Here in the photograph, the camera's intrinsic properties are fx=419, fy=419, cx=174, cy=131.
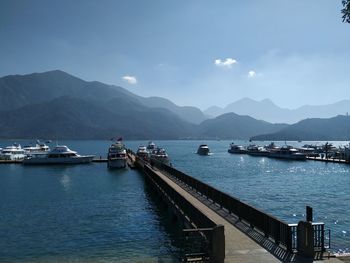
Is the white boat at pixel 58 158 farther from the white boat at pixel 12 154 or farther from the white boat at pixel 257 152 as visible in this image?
the white boat at pixel 257 152

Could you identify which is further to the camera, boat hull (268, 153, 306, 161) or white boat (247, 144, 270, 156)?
white boat (247, 144, 270, 156)

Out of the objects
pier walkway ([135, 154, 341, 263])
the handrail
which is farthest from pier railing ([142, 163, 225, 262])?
the handrail

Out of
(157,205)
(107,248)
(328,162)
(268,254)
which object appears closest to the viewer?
(268,254)

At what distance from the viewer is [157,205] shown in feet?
139

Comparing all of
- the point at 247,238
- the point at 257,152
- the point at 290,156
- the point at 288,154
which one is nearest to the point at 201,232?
the point at 247,238

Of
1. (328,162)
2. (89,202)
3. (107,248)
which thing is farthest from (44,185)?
(328,162)

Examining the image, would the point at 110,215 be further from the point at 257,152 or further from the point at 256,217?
the point at 257,152

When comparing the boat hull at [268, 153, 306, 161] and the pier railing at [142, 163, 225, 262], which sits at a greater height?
Answer: the pier railing at [142, 163, 225, 262]

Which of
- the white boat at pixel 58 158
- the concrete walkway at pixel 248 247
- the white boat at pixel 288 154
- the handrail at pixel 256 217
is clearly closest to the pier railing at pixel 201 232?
the concrete walkway at pixel 248 247

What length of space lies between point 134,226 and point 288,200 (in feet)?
66.4

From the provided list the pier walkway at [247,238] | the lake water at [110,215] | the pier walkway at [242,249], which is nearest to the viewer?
the pier walkway at [247,238]

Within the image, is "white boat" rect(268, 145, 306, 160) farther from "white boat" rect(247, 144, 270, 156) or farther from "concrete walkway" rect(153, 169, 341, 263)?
"concrete walkway" rect(153, 169, 341, 263)

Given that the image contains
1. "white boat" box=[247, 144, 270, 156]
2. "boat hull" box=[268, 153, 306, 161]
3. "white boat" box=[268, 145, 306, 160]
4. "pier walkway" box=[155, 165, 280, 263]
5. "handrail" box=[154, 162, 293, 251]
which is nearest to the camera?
"pier walkway" box=[155, 165, 280, 263]

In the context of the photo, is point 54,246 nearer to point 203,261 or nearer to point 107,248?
point 107,248
